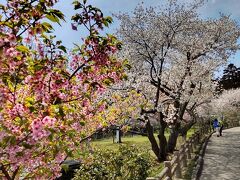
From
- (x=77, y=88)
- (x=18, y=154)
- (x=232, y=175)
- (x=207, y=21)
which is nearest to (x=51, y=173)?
(x=77, y=88)

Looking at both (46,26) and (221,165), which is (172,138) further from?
(46,26)

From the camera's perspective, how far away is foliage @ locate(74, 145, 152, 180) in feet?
35.2

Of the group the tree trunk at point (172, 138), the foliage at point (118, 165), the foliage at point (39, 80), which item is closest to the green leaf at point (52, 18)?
the foliage at point (39, 80)

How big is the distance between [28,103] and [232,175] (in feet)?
33.6

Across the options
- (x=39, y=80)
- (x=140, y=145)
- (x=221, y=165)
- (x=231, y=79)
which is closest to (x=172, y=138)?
(x=221, y=165)

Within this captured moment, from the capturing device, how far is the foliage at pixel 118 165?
35.2 ft

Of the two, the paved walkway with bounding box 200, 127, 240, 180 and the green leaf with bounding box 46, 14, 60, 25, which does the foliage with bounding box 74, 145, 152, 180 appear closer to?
the paved walkway with bounding box 200, 127, 240, 180

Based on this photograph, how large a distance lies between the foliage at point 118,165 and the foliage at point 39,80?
5.18 metres

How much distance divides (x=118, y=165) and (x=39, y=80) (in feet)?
24.3

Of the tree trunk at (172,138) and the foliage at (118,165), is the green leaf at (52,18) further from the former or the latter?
the tree trunk at (172,138)

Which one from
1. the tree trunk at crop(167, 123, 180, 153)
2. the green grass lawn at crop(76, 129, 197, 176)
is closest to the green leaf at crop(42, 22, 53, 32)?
the green grass lawn at crop(76, 129, 197, 176)

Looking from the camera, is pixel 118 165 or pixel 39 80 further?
pixel 118 165

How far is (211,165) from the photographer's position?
570 inches

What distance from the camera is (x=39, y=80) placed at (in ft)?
14.6
